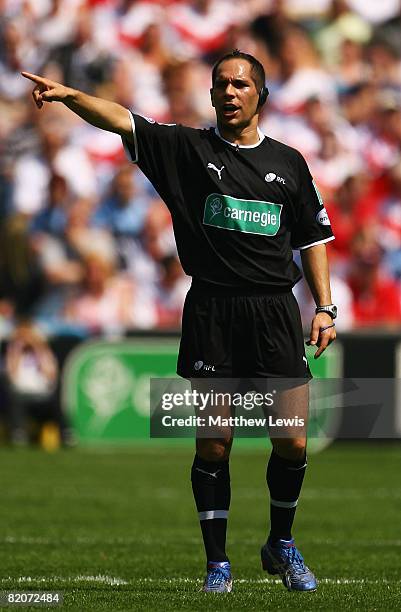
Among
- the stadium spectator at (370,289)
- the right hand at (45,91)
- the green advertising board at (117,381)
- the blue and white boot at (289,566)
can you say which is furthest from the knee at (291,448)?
the stadium spectator at (370,289)

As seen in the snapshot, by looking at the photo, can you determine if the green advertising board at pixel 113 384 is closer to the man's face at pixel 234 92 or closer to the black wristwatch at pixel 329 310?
the black wristwatch at pixel 329 310

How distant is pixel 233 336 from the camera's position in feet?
18.1

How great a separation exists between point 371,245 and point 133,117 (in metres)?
9.73

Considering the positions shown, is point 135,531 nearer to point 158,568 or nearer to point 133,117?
point 158,568

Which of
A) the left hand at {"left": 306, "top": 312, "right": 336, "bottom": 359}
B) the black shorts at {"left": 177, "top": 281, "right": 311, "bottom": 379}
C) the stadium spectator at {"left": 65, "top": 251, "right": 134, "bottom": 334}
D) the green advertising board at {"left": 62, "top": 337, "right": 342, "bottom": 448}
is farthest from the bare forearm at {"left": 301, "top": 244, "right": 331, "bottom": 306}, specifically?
the stadium spectator at {"left": 65, "top": 251, "right": 134, "bottom": 334}

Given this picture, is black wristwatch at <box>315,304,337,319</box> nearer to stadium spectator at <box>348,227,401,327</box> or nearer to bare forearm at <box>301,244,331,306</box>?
bare forearm at <box>301,244,331,306</box>

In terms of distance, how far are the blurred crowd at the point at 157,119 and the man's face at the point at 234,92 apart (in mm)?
8500

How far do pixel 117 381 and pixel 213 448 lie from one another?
8269mm

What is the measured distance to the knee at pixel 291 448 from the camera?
18.4 feet

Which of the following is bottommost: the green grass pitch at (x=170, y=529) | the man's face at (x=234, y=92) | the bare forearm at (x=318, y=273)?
the green grass pitch at (x=170, y=529)

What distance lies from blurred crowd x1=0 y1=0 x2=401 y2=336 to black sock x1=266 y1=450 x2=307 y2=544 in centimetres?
818

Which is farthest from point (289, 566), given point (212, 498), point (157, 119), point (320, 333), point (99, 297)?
point (157, 119)

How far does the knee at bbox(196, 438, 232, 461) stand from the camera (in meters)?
5.50

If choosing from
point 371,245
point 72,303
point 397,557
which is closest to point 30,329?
point 72,303
